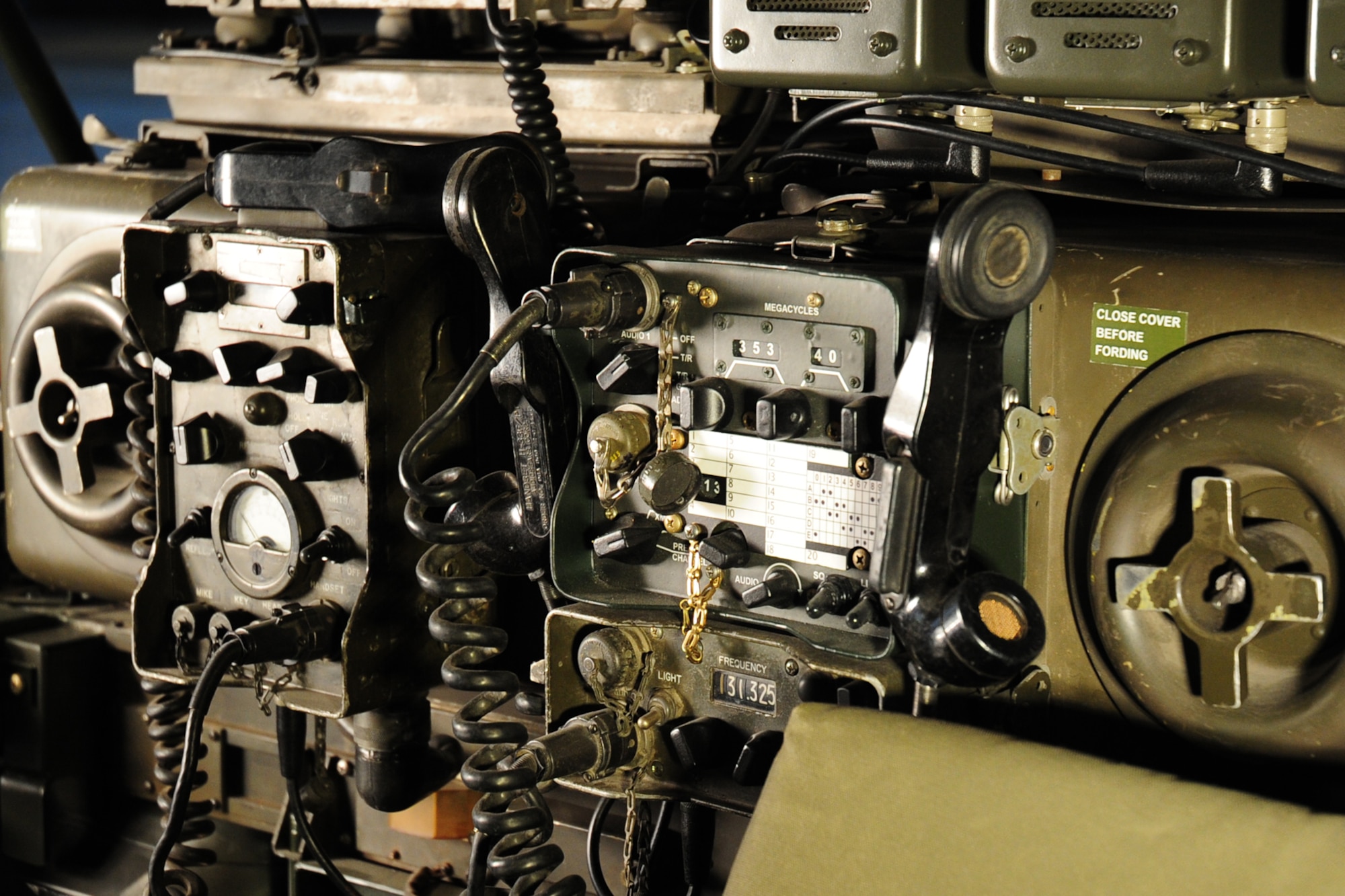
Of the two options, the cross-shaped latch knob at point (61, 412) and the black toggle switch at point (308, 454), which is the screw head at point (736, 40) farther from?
the cross-shaped latch knob at point (61, 412)

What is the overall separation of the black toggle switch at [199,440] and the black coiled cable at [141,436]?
17 centimetres

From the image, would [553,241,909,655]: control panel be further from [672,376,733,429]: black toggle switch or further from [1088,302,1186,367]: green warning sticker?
[1088,302,1186,367]: green warning sticker

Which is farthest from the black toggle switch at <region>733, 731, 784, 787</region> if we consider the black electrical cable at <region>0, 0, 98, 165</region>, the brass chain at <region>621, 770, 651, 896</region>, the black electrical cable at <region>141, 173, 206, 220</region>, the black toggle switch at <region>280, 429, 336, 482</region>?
the black electrical cable at <region>0, 0, 98, 165</region>

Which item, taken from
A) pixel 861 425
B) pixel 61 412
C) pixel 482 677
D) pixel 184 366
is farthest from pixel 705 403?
pixel 61 412

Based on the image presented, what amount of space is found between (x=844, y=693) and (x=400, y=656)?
0.65m

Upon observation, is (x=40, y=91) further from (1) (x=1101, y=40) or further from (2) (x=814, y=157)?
(1) (x=1101, y=40)

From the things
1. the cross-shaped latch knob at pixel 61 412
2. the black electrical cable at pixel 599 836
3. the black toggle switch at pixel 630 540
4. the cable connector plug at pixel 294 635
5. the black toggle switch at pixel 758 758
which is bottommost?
the black electrical cable at pixel 599 836

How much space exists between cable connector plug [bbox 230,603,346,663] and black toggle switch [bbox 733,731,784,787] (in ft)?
1.89

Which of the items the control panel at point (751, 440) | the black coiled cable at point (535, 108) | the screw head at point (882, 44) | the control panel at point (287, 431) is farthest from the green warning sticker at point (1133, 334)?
the control panel at point (287, 431)

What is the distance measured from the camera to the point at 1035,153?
5.79 ft

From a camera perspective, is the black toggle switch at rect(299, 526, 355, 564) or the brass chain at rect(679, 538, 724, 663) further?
the black toggle switch at rect(299, 526, 355, 564)

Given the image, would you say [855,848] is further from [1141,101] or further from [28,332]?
[28,332]

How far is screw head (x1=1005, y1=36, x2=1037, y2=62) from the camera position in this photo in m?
1.58

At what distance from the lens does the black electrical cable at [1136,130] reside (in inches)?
63.2
